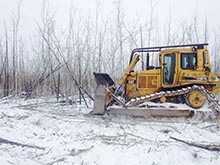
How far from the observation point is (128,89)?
392 inches

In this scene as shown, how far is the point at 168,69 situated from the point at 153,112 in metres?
1.64

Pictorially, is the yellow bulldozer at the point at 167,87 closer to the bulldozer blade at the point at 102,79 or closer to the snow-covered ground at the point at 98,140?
the bulldozer blade at the point at 102,79

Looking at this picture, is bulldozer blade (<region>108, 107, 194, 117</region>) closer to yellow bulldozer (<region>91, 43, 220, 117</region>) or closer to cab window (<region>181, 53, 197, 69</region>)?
yellow bulldozer (<region>91, 43, 220, 117</region>)

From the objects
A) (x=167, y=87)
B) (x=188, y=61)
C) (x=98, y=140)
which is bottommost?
(x=98, y=140)

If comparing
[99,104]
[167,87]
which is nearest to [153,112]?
[167,87]

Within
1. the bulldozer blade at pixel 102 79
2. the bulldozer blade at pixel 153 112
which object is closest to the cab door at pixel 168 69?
the bulldozer blade at pixel 153 112

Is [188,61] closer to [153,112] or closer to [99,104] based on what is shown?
[153,112]

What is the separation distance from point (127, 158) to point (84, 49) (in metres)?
11.2

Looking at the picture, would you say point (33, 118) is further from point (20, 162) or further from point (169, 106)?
point (169, 106)

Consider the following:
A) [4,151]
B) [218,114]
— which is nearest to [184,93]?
[218,114]

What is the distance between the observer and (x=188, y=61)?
9492mm

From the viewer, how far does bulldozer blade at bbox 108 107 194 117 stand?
8.65 meters

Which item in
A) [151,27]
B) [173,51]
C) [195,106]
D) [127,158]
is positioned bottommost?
[127,158]

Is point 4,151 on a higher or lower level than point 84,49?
lower
